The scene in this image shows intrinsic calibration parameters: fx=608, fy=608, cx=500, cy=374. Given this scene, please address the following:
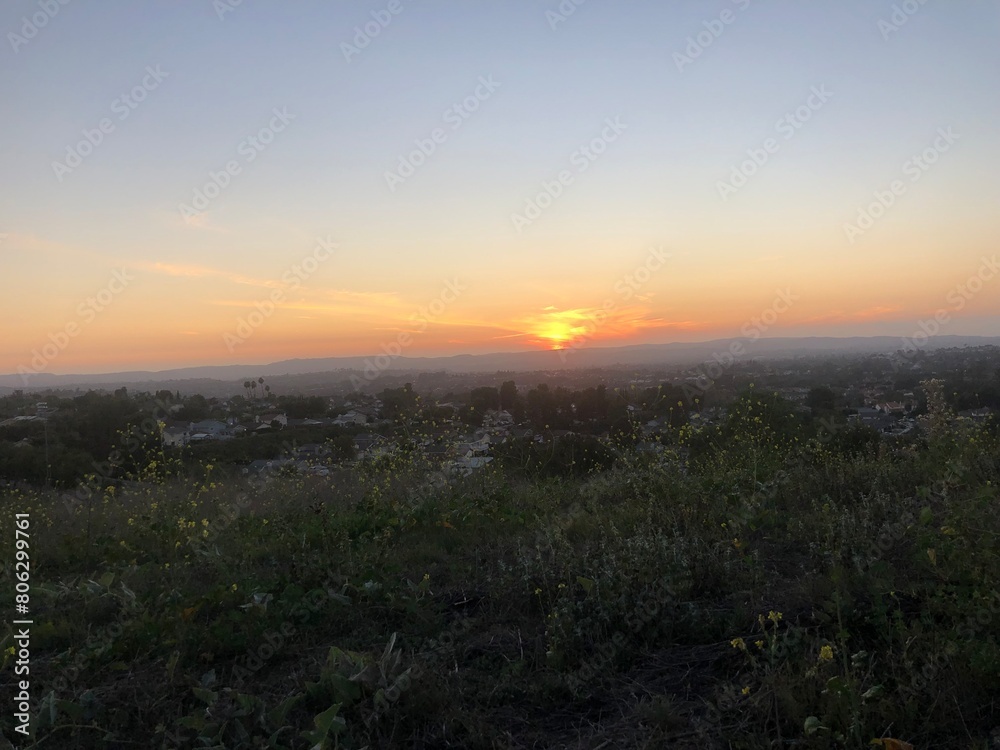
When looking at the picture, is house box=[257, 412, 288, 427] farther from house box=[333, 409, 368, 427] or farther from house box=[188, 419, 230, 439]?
house box=[333, 409, 368, 427]

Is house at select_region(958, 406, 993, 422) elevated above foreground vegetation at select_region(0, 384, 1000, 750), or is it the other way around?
house at select_region(958, 406, 993, 422)

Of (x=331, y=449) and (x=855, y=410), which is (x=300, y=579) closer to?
(x=331, y=449)

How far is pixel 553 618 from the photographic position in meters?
3.06

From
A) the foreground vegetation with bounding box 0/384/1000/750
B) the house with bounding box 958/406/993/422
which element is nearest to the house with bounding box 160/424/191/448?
the foreground vegetation with bounding box 0/384/1000/750

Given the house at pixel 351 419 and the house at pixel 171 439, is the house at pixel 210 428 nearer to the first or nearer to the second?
the house at pixel 171 439

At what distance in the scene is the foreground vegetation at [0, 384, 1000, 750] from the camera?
235cm

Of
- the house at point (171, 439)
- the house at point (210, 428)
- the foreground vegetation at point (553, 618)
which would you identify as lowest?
the foreground vegetation at point (553, 618)

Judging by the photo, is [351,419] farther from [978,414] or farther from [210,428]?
[978,414]

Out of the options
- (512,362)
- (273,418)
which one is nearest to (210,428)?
(273,418)

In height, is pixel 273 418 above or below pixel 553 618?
above

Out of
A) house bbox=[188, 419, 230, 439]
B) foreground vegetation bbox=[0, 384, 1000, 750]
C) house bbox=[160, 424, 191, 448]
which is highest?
house bbox=[160, 424, 191, 448]

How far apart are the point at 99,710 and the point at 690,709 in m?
2.49

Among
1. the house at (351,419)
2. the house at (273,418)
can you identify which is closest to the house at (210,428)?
the house at (273,418)

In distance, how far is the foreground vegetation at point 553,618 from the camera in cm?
235
